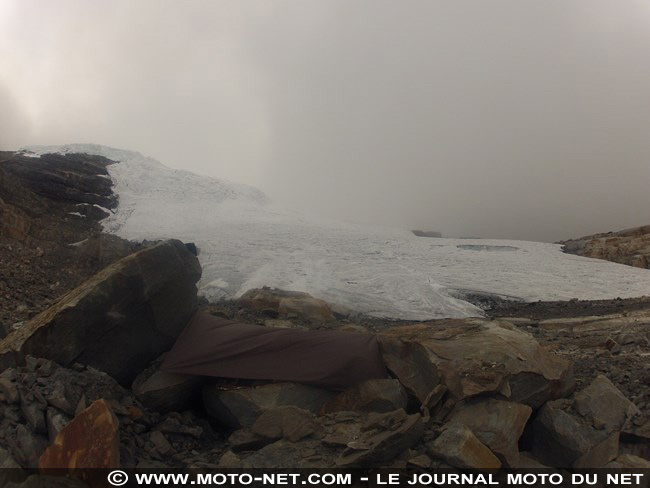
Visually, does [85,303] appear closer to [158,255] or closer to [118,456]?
[158,255]

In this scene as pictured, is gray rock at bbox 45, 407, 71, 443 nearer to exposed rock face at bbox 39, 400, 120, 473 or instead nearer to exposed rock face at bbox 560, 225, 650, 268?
exposed rock face at bbox 39, 400, 120, 473

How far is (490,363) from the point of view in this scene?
20.0ft

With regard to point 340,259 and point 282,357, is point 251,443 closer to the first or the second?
point 282,357

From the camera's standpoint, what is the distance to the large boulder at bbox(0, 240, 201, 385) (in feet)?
22.2

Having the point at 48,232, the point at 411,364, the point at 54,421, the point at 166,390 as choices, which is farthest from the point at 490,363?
→ the point at 48,232

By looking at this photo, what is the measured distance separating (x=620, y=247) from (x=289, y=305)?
1046 inches

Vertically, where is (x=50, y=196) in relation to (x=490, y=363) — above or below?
above

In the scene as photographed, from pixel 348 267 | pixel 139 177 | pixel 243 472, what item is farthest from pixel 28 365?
pixel 139 177

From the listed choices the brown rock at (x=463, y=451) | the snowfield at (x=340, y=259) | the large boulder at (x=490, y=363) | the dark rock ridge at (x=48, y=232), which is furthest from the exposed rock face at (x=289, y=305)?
the brown rock at (x=463, y=451)

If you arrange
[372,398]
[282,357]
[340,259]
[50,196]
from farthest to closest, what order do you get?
[50,196], [340,259], [282,357], [372,398]

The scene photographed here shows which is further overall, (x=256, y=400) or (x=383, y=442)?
(x=256, y=400)

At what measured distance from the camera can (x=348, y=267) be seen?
1998 cm

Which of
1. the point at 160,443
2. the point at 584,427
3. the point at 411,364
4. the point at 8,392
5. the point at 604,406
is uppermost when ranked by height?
the point at 411,364

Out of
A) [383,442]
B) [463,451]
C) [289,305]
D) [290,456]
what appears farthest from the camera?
[289,305]
